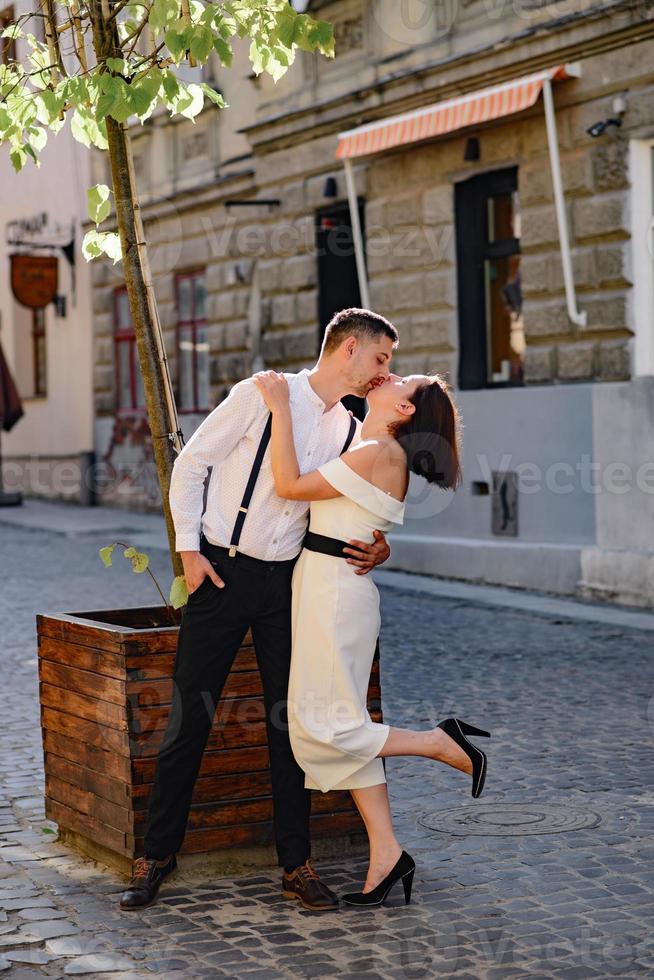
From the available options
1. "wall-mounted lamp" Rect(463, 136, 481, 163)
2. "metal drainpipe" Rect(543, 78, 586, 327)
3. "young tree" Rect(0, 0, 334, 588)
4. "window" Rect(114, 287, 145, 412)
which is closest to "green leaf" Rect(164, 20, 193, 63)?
"young tree" Rect(0, 0, 334, 588)

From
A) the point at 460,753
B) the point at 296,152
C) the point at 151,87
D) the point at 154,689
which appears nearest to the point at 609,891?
the point at 460,753

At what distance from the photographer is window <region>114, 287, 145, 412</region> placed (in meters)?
22.0

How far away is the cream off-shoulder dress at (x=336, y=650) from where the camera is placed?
4613 millimetres

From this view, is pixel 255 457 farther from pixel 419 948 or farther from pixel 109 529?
pixel 109 529

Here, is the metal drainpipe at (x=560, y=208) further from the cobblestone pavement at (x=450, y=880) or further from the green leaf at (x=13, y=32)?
the green leaf at (x=13, y=32)

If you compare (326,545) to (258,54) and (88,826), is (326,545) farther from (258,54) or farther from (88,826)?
(258,54)

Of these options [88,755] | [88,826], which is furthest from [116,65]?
[88,826]

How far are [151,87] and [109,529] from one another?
13975 millimetres

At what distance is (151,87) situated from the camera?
488cm

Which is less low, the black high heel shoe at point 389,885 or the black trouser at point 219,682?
the black trouser at point 219,682

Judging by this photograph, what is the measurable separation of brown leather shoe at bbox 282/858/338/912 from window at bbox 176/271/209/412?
15.1m

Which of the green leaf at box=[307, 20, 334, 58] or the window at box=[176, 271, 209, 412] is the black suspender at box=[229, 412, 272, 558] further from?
the window at box=[176, 271, 209, 412]

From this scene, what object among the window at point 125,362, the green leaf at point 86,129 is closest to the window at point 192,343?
the window at point 125,362

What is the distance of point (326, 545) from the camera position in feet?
15.3
